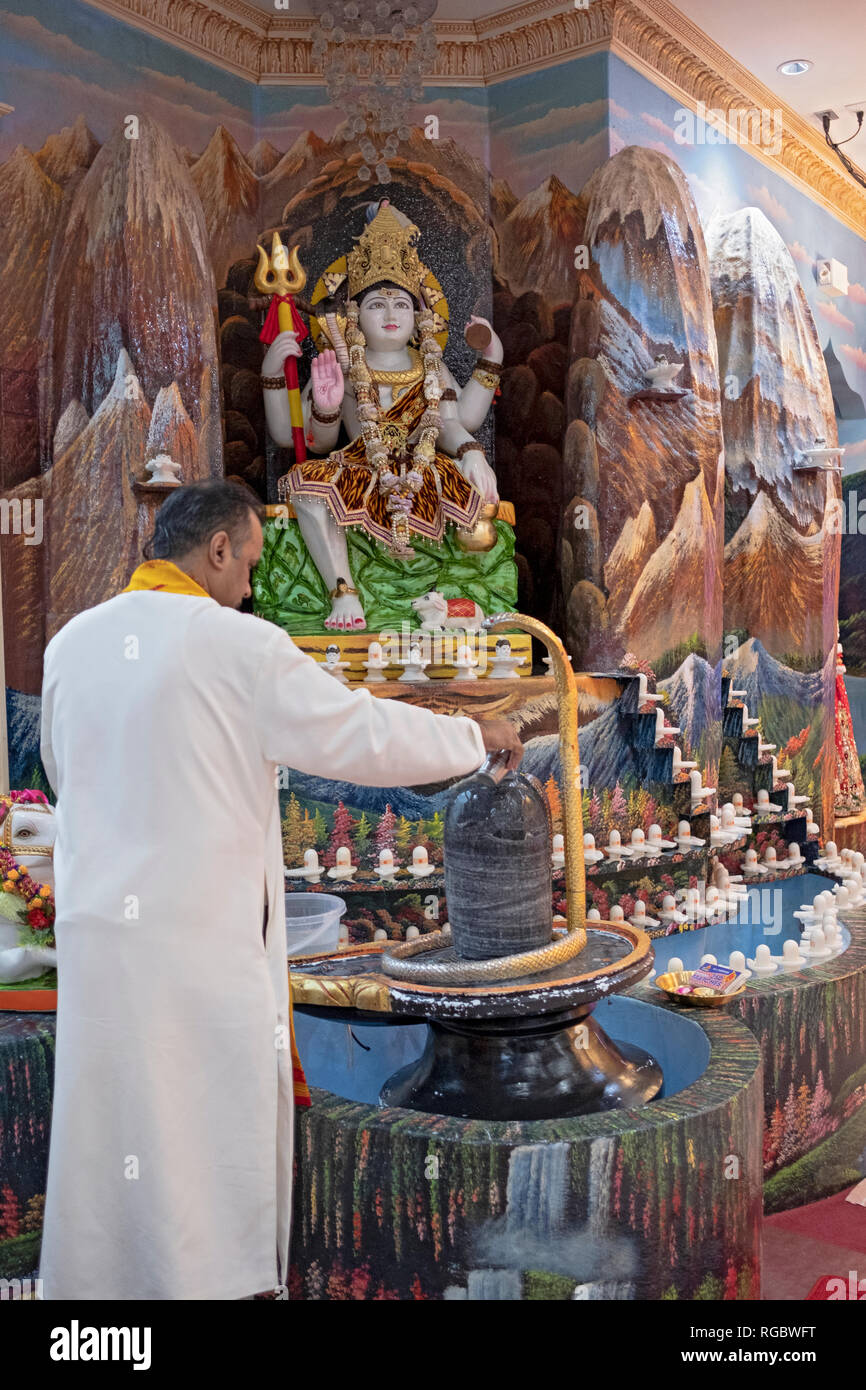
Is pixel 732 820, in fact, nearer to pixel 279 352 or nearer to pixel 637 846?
pixel 637 846

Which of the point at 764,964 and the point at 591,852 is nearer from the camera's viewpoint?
the point at 764,964

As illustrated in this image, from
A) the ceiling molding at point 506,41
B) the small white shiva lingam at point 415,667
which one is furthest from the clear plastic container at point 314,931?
the ceiling molding at point 506,41

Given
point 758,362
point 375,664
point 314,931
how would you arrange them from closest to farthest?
1. point 314,931
2. point 375,664
3. point 758,362

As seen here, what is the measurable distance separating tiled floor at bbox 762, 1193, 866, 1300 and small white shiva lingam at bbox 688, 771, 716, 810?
2572 mm

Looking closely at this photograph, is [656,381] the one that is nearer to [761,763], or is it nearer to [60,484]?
[761,763]

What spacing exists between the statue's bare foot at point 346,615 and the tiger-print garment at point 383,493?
1.45 feet

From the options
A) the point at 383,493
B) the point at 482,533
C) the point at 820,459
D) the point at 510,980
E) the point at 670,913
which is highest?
the point at 820,459

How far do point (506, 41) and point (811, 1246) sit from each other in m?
7.11

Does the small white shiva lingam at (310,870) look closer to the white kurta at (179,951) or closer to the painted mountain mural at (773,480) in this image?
the white kurta at (179,951)

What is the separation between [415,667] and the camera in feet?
19.6

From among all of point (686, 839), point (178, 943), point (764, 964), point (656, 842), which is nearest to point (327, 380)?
point (656, 842)

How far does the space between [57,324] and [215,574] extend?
14.0 ft

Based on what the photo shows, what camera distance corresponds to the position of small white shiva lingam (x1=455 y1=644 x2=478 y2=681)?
600 centimetres

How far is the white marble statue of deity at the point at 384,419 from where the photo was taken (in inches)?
257
